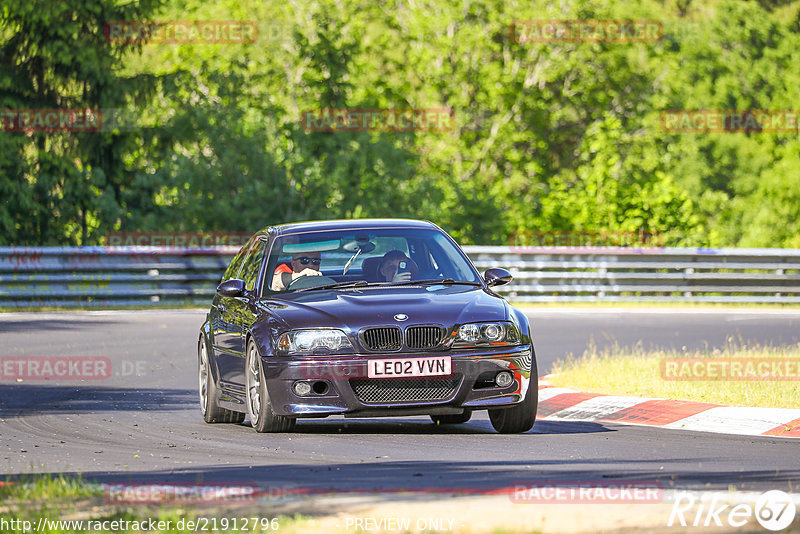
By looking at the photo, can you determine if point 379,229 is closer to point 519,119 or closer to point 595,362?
point 595,362

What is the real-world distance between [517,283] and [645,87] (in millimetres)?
23314

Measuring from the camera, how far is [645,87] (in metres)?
50.0

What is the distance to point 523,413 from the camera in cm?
1061

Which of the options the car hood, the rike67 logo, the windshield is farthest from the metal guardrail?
the rike67 logo

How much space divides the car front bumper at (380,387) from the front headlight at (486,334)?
0.07 metres

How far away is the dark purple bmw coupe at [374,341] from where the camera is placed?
10141 millimetres

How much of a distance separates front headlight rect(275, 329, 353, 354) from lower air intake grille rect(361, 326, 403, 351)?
0.41 ft

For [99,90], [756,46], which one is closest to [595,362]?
[99,90]

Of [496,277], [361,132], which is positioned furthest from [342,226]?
[361,132]

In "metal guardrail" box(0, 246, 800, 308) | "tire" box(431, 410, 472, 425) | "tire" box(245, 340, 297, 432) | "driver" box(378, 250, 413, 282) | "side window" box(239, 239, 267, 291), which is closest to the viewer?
"tire" box(245, 340, 297, 432)

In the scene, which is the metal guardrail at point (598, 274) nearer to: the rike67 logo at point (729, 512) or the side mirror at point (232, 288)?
the side mirror at point (232, 288)

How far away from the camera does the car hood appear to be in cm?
1022

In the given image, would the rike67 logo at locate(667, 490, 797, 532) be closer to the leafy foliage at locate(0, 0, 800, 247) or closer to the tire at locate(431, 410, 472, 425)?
the tire at locate(431, 410, 472, 425)

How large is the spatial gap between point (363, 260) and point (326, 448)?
2202 mm
